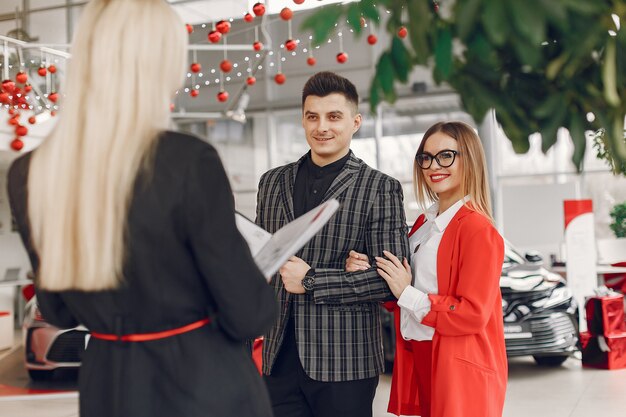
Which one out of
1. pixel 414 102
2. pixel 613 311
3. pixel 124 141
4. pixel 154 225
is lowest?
pixel 613 311

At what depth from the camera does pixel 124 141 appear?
1.21 meters

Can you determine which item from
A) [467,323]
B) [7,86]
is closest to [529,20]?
[467,323]

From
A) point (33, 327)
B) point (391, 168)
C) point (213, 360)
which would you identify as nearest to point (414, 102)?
point (391, 168)

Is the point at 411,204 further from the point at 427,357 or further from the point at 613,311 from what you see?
the point at 427,357

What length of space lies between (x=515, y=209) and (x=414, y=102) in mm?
2844

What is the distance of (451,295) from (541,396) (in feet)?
12.3

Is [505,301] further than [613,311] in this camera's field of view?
No

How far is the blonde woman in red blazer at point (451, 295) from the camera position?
2.03 m

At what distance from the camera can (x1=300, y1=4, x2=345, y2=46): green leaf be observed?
0.96m

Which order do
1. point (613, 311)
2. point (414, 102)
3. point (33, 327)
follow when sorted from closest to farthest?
point (33, 327) → point (613, 311) → point (414, 102)

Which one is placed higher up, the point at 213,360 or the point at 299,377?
the point at 213,360

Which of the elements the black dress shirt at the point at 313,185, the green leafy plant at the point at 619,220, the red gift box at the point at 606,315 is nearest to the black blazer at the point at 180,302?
the black dress shirt at the point at 313,185

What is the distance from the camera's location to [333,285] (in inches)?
83.2

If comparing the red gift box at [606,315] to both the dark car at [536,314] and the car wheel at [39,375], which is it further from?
the car wheel at [39,375]
